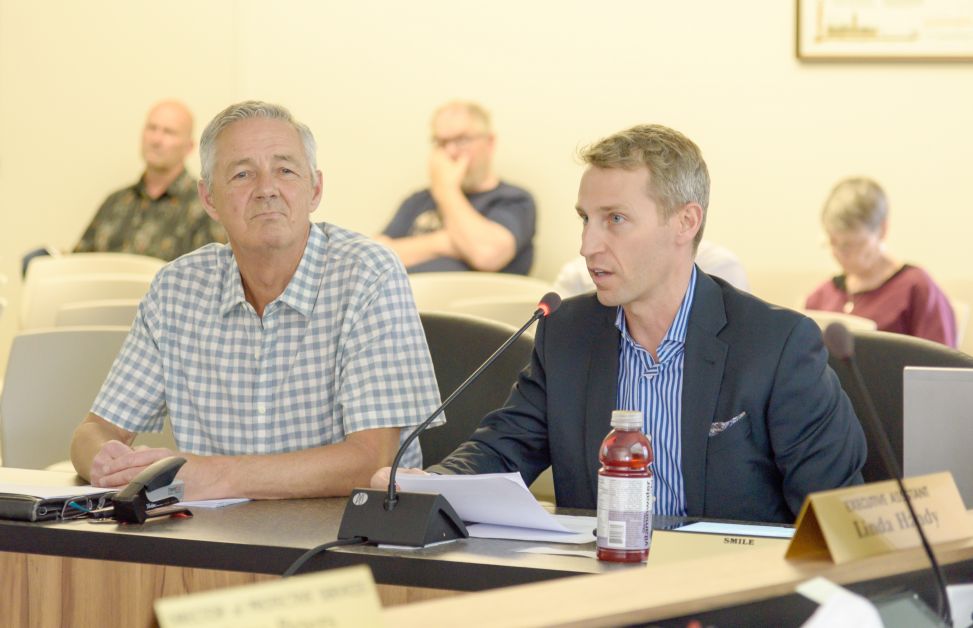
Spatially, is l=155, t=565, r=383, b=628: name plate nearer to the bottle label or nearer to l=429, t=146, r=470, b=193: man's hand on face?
the bottle label

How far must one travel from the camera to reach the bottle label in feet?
4.97

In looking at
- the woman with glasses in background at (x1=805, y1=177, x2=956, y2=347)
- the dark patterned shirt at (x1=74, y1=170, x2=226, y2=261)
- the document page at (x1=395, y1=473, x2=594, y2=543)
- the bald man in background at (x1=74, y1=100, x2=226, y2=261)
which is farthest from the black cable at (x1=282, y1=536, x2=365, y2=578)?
the bald man in background at (x1=74, y1=100, x2=226, y2=261)

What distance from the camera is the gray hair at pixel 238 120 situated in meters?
2.40

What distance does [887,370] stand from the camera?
2152mm

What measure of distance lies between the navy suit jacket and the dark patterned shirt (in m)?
4.13

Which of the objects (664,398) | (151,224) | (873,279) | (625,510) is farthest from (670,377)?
(151,224)

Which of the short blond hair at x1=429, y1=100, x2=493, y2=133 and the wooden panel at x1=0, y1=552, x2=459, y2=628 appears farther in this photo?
the short blond hair at x1=429, y1=100, x2=493, y2=133

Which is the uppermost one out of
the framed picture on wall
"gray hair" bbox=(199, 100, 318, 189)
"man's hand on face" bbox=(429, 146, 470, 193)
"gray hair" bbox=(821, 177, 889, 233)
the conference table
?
the framed picture on wall

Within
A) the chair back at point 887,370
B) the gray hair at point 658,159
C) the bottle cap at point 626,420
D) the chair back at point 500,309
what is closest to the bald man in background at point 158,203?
the chair back at point 500,309

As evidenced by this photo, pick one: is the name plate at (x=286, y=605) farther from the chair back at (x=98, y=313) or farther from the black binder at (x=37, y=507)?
the chair back at (x=98, y=313)

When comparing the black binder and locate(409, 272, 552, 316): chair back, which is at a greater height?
locate(409, 272, 552, 316): chair back

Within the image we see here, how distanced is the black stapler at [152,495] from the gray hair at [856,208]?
10.5 ft

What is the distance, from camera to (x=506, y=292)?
175 inches

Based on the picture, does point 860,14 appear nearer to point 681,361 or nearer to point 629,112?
point 629,112
